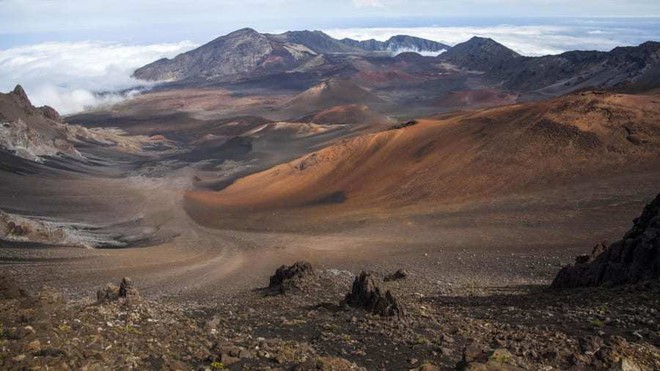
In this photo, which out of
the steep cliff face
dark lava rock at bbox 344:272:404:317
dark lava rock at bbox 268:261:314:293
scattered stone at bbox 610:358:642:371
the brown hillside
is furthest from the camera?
the steep cliff face

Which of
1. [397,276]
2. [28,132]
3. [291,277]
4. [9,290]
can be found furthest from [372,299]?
[28,132]

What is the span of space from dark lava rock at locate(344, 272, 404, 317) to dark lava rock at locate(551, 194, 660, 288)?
5439 mm

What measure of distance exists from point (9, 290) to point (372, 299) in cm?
812

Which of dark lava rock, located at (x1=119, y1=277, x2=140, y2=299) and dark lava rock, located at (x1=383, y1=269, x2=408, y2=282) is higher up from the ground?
dark lava rock, located at (x1=119, y1=277, x2=140, y2=299)

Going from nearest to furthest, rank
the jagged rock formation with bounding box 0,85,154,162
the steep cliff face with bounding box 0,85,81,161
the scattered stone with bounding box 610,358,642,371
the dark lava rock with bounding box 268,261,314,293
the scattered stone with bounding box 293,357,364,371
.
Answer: the scattered stone with bounding box 610,358,642,371 → the scattered stone with bounding box 293,357,364,371 → the dark lava rock with bounding box 268,261,314,293 → the steep cliff face with bounding box 0,85,81,161 → the jagged rock formation with bounding box 0,85,154,162

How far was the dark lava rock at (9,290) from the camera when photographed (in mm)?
12323

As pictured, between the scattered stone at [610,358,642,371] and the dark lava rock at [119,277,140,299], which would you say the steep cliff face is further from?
the scattered stone at [610,358,642,371]

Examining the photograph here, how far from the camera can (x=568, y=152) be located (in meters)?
31.4

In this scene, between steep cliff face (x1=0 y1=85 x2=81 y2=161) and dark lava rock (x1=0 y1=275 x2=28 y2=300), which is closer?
dark lava rock (x1=0 y1=275 x2=28 y2=300)

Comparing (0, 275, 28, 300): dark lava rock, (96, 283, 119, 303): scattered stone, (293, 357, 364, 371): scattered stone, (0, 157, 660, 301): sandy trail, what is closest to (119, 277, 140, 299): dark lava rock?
(96, 283, 119, 303): scattered stone

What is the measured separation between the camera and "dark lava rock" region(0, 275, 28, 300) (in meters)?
12.3

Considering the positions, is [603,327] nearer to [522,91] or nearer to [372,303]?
[372,303]

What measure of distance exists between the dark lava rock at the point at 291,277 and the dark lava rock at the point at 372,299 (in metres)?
4.06

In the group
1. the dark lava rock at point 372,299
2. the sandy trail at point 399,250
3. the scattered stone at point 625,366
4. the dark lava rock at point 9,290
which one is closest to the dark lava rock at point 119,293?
the dark lava rock at point 9,290
